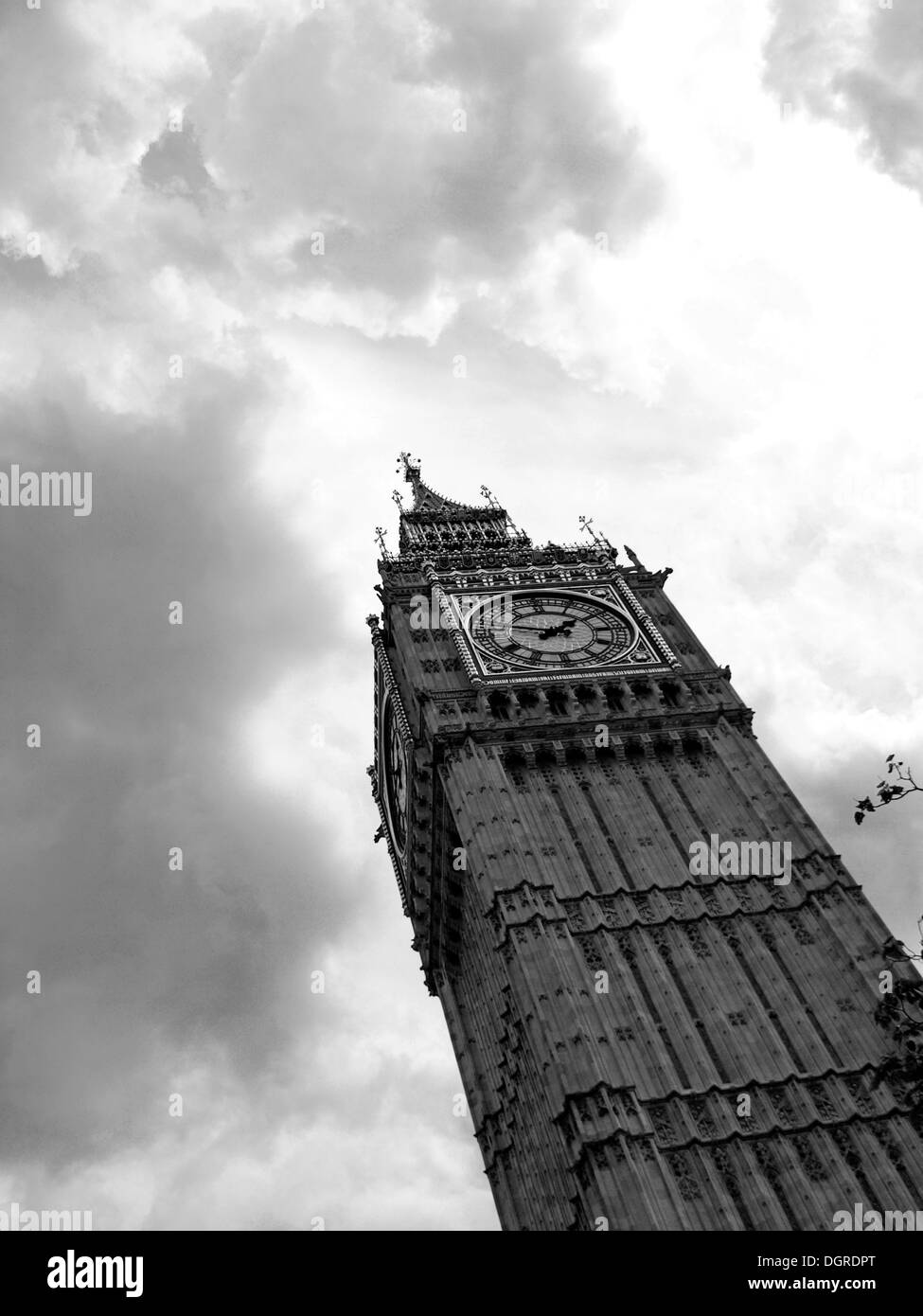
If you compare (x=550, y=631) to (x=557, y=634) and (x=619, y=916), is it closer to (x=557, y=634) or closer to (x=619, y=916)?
(x=557, y=634)

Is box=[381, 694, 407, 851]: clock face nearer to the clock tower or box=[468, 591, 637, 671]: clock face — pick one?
the clock tower

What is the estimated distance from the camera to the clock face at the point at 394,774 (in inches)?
2990

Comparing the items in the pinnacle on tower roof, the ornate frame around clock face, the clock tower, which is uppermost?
the pinnacle on tower roof

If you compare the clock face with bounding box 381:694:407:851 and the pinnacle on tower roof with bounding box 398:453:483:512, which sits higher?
the pinnacle on tower roof with bounding box 398:453:483:512

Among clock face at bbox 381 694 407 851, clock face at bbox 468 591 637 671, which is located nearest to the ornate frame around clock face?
clock face at bbox 468 591 637 671

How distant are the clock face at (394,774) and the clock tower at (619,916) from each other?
1.40 ft

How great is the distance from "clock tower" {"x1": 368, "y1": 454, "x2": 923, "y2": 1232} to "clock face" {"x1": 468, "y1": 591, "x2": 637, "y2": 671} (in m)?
0.14

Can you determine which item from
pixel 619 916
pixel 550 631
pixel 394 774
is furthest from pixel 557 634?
pixel 619 916

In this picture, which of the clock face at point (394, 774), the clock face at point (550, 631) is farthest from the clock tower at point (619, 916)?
the clock face at point (394, 774)

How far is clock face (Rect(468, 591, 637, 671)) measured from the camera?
72.9 metres

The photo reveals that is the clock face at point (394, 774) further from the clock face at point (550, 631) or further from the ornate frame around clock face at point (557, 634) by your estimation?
the clock face at point (550, 631)

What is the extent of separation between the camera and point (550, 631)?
247 feet

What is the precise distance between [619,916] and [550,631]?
21.2 m
